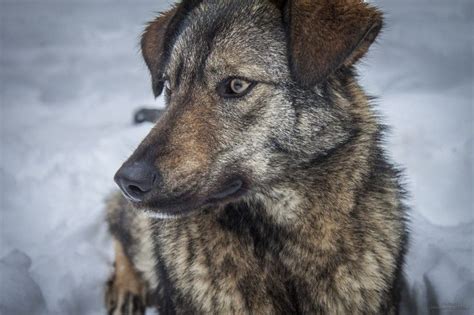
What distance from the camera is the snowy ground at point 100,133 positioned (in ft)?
11.6

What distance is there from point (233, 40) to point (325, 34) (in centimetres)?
43

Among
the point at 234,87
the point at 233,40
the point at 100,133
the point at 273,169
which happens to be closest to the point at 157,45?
the point at 233,40

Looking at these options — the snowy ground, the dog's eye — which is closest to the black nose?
the dog's eye

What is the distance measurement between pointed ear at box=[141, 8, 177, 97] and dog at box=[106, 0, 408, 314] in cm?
15

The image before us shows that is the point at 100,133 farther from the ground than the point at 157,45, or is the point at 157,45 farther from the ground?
the point at 157,45

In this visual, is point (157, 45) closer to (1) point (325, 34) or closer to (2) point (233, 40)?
(2) point (233, 40)

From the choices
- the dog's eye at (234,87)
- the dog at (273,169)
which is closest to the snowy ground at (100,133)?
the dog at (273,169)

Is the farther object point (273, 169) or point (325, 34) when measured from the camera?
point (273, 169)

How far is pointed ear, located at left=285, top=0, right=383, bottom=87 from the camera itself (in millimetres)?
2402

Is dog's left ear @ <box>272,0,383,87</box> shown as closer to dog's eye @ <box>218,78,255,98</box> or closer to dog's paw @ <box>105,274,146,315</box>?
dog's eye @ <box>218,78,255,98</box>

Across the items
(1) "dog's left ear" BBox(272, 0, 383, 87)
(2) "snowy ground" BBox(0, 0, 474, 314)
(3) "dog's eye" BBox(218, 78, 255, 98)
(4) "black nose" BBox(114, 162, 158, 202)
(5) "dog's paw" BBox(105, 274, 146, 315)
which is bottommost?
(5) "dog's paw" BBox(105, 274, 146, 315)

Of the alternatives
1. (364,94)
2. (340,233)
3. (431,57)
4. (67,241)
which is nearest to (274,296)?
(340,233)

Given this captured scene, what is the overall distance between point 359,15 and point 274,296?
1.31 m

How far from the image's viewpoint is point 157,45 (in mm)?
3035
